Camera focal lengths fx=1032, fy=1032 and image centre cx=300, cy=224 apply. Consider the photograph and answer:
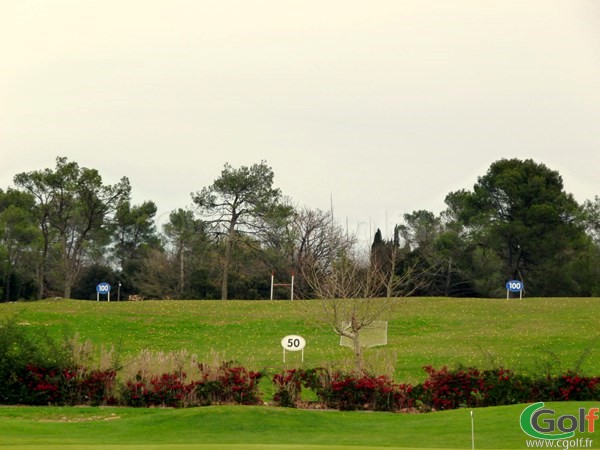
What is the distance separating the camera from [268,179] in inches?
2640

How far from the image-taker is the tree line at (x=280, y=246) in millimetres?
64312

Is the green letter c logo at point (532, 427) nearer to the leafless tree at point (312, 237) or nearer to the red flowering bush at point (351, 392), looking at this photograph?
the red flowering bush at point (351, 392)

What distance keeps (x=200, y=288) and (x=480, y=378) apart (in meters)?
46.7

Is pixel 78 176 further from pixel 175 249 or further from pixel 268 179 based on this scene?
pixel 175 249

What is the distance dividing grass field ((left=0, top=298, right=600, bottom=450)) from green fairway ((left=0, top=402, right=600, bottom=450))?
0.03m

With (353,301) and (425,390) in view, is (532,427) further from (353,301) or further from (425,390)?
(353,301)

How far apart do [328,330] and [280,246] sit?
29.8m

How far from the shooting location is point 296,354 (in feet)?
114

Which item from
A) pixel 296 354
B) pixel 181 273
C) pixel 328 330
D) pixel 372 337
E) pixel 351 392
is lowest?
pixel 351 392

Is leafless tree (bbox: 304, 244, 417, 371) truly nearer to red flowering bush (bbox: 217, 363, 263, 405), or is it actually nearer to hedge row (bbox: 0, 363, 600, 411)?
hedge row (bbox: 0, 363, 600, 411)

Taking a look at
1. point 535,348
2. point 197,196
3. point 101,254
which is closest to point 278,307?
point 535,348

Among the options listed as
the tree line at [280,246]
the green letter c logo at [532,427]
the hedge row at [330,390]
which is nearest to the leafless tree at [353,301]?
the hedge row at [330,390]

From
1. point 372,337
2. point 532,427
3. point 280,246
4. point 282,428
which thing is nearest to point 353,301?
point 372,337

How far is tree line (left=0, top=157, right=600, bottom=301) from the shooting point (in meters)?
64.3
